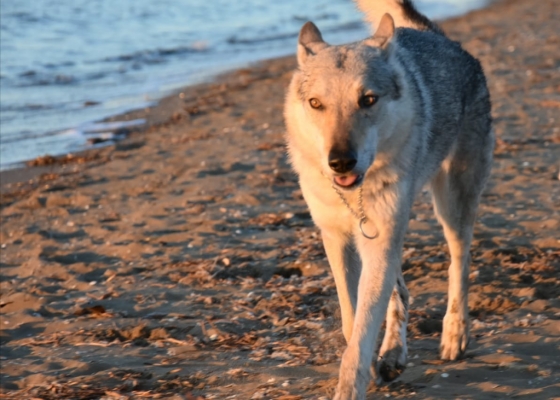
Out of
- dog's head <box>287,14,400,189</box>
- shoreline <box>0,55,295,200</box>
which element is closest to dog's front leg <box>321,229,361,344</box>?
dog's head <box>287,14,400,189</box>

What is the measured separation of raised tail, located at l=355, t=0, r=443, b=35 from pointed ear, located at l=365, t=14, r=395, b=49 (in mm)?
1116

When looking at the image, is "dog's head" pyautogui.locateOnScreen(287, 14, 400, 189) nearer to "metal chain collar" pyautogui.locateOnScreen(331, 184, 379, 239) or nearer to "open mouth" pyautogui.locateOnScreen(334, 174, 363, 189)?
"open mouth" pyautogui.locateOnScreen(334, 174, 363, 189)

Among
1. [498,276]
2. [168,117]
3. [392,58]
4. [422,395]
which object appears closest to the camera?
[422,395]

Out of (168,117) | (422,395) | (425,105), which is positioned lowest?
(422,395)

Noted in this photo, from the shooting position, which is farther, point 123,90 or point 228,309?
point 123,90

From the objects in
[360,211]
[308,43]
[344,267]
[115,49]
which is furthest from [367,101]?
[115,49]

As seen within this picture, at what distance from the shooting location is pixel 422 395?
384cm

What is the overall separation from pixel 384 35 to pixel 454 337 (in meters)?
1.61

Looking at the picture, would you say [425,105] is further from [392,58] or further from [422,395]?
[422,395]

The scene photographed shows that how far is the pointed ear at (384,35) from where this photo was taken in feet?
14.1

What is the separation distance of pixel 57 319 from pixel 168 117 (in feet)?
19.3

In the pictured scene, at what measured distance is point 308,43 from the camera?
14.7 feet

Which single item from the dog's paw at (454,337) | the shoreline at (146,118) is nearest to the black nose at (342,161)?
the dog's paw at (454,337)

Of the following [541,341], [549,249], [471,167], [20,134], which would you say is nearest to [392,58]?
[471,167]
